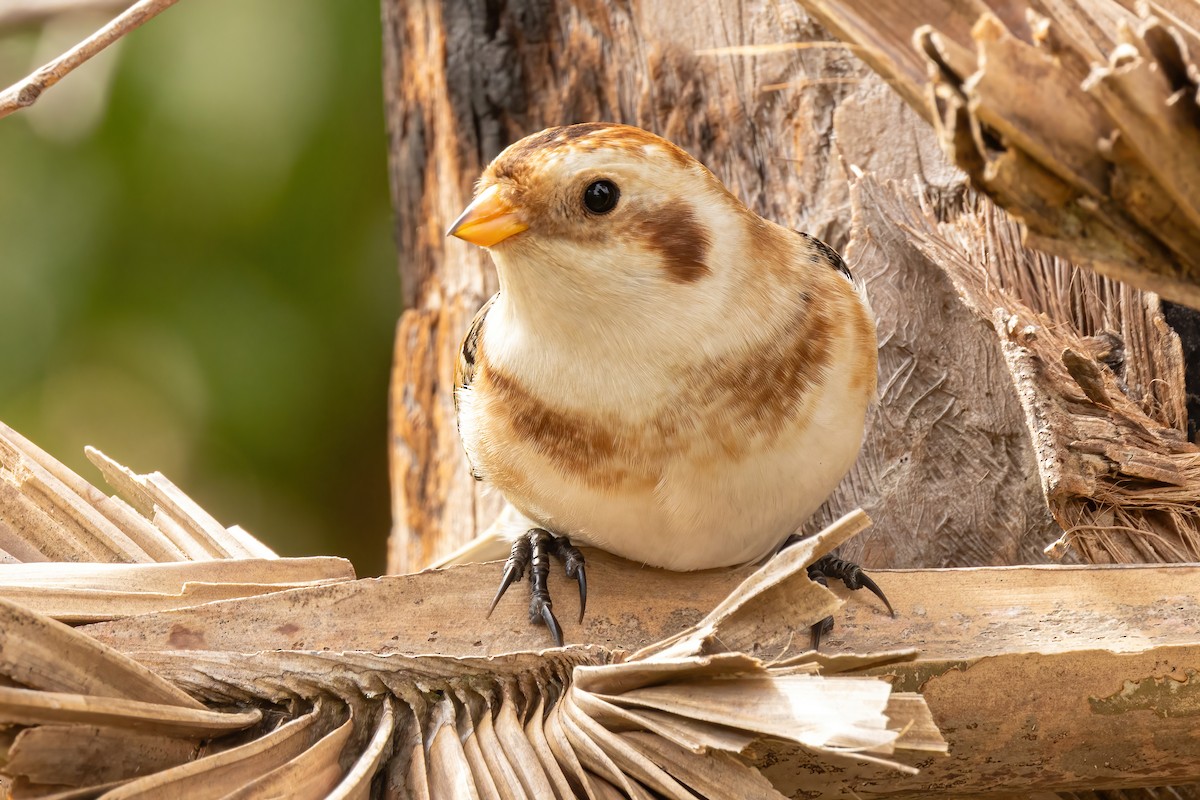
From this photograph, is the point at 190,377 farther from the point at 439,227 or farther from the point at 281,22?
the point at 439,227

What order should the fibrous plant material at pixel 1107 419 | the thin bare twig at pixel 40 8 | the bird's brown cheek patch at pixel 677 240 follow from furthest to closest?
the thin bare twig at pixel 40 8 → the fibrous plant material at pixel 1107 419 → the bird's brown cheek patch at pixel 677 240

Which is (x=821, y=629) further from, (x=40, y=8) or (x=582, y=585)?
(x=40, y=8)

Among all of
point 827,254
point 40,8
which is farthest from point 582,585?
point 40,8

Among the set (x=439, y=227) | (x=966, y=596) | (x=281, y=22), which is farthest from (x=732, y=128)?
(x=281, y=22)

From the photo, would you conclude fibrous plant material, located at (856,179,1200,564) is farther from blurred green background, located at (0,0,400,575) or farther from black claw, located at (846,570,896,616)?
blurred green background, located at (0,0,400,575)

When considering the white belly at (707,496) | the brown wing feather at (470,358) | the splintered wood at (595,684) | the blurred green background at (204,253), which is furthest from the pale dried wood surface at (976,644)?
the blurred green background at (204,253)

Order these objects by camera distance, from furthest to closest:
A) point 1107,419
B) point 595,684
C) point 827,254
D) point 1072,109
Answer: point 827,254
point 1107,419
point 595,684
point 1072,109

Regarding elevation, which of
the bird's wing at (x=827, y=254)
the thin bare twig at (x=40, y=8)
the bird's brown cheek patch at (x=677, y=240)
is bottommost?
the bird's wing at (x=827, y=254)

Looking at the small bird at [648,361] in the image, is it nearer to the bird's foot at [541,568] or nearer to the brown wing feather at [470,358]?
the bird's foot at [541,568]
